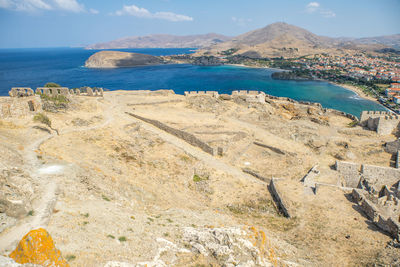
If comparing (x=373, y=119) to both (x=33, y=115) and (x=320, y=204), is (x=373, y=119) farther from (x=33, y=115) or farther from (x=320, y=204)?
(x=33, y=115)

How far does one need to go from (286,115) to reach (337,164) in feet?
86.6

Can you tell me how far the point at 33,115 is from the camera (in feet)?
82.4

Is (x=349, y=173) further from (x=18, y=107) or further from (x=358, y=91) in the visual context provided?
(x=358, y=91)

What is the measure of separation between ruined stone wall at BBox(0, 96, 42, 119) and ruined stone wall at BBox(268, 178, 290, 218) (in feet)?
85.5

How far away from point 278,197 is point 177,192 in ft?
26.6

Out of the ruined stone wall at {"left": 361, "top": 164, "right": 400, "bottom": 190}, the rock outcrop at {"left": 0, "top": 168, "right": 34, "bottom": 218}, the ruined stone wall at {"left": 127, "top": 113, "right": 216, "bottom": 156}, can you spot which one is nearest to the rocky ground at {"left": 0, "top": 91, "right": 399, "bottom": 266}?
the rock outcrop at {"left": 0, "top": 168, "right": 34, "bottom": 218}

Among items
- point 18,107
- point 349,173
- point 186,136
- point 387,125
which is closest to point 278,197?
point 349,173

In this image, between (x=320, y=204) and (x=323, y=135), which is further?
(x=323, y=135)

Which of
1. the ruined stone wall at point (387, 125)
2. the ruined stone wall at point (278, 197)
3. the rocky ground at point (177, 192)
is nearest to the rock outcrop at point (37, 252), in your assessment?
the rocky ground at point (177, 192)

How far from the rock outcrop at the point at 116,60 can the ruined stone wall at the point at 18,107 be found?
5489 inches

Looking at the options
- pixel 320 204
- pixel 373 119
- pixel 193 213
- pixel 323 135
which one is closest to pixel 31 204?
pixel 193 213

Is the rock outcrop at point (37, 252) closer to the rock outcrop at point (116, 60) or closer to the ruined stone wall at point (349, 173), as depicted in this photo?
the ruined stone wall at point (349, 173)

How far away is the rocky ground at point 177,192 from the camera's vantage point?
9.41 m

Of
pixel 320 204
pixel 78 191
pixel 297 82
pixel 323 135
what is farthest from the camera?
pixel 297 82
